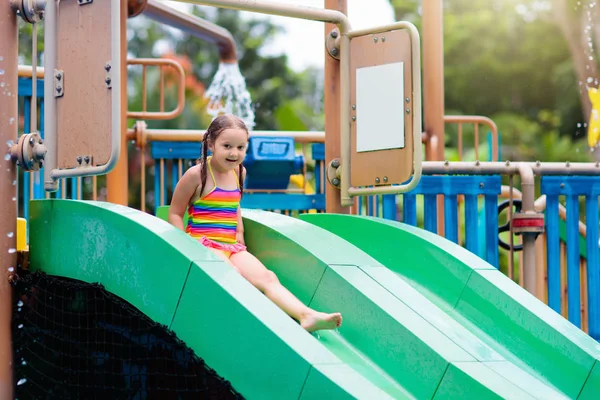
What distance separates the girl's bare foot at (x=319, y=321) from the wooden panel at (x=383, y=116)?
46.6 inches

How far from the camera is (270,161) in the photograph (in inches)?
251

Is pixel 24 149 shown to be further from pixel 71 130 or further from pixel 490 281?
pixel 490 281

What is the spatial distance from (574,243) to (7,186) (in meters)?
3.20

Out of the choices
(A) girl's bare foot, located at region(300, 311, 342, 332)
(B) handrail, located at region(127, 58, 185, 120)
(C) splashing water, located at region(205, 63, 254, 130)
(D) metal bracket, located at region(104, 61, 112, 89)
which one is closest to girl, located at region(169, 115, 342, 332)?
(A) girl's bare foot, located at region(300, 311, 342, 332)

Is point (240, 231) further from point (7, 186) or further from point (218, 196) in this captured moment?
point (7, 186)

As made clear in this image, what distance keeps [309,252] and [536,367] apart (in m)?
1.14

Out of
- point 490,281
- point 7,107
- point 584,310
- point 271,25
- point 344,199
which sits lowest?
point 584,310

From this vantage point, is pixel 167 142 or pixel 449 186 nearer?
pixel 449 186

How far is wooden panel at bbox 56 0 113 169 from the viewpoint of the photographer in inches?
150

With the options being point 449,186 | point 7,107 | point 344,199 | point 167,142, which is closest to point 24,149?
point 7,107

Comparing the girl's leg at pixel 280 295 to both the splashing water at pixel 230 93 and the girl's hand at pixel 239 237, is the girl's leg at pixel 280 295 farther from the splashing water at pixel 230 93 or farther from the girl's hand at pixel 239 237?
the splashing water at pixel 230 93

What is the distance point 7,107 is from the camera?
4164 mm

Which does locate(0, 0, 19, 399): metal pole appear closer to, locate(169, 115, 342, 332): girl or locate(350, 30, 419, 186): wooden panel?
locate(169, 115, 342, 332): girl

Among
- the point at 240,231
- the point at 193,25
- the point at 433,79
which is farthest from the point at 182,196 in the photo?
the point at 193,25
